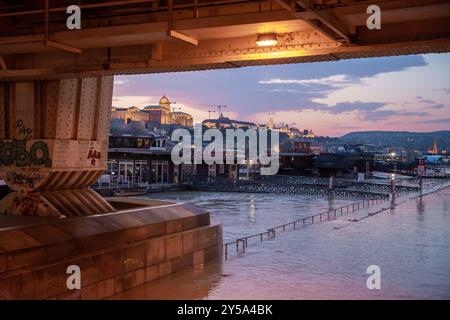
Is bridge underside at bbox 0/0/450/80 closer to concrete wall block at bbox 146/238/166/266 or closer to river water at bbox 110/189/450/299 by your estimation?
concrete wall block at bbox 146/238/166/266

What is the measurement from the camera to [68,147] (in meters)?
17.5

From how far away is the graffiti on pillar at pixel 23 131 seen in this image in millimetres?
17350

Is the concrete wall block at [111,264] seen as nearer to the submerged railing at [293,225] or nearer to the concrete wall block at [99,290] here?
the concrete wall block at [99,290]

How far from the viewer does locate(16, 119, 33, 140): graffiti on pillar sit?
17.4 metres

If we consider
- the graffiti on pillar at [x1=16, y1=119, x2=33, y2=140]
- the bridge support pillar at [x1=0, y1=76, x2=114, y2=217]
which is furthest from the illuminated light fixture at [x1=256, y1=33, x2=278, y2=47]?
the graffiti on pillar at [x1=16, y1=119, x2=33, y2=140]

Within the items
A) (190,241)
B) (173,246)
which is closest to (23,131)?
(173,246)

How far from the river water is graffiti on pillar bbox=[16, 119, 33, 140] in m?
5.78

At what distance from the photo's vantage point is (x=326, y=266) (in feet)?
67.3

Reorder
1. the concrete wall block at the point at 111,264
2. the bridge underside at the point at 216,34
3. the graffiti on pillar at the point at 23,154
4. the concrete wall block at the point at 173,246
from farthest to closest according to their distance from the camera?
the concrete wall block at the point at 173,246
the graffiti on pillar at the point at 23,154
the concrete wall block at the point at 111,264
the bridge underside at the point at 216,34

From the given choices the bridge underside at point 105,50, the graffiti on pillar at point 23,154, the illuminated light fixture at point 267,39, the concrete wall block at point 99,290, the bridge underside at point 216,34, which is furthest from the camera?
the graffiti on pillar at point 23,154

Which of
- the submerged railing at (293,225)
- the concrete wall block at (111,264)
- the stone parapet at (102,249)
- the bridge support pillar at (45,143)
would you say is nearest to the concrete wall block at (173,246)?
the stone parapet at (102,249)

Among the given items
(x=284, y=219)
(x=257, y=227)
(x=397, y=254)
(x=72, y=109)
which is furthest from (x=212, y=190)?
(x=72, y=109)

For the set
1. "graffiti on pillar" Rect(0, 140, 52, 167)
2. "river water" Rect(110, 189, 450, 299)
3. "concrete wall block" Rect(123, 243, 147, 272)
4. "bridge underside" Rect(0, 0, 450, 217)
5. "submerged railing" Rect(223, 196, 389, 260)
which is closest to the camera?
"bridge underside" Rect(0, 0, 450, 217)
